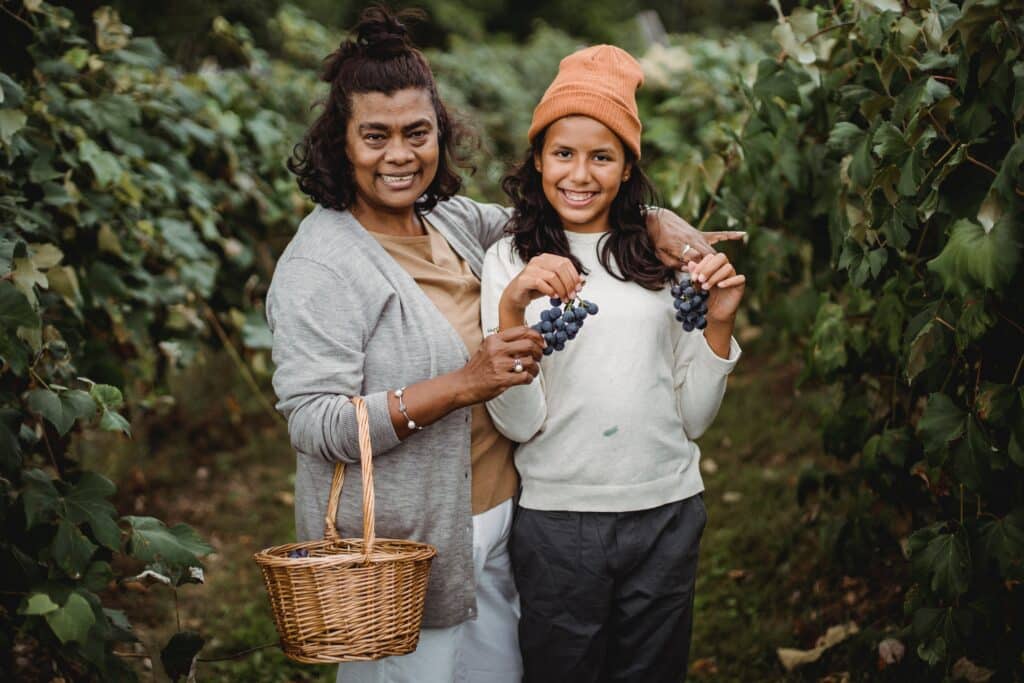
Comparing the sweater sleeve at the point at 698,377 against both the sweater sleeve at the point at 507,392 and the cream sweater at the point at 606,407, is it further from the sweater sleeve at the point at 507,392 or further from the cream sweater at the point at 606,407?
the sweater sleeve at the point at 507,392

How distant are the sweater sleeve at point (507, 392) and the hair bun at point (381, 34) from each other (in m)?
0.51

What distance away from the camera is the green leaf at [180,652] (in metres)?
2.29

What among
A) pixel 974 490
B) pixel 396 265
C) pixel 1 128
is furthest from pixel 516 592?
pixel 1 128

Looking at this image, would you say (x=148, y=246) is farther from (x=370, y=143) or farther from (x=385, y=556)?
(x=385, y=556)

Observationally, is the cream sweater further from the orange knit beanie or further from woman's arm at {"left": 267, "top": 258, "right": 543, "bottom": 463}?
the orange knit beanie

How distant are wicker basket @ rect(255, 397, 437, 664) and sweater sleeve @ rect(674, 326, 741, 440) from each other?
2.33ft

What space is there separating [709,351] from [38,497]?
142 centimetres

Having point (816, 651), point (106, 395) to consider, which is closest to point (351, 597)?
point (106, 395)

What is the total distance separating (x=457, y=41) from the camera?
9305mm

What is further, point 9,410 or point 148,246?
point 148,246

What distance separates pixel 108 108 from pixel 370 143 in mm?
1368

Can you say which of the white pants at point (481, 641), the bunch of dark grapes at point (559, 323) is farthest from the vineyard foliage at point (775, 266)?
the bunch of dark grapes at point (559, 323)

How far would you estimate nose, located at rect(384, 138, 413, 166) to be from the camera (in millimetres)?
2203

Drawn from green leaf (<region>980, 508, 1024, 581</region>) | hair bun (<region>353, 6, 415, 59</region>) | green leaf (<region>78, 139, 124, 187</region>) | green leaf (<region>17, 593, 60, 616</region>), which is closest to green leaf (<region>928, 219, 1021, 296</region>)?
green leaf (<region>980, 508, 1024, 581</region>)
